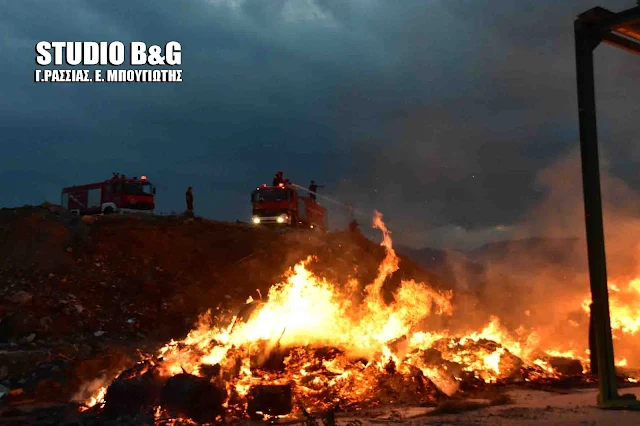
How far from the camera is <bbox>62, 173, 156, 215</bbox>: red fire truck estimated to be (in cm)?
2955

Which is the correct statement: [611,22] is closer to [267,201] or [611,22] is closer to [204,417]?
[204,417]

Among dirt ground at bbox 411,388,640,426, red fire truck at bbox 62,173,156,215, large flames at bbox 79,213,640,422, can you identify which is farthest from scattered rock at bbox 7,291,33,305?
dirt ground at bbox 411,388,640,426

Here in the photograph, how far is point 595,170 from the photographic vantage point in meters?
9.85

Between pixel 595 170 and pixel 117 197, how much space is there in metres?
25.0

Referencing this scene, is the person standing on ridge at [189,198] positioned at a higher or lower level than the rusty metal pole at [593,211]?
higher

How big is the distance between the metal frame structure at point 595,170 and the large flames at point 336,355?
323 centimetres

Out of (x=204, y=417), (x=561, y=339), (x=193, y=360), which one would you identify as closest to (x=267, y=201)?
(x=561, y=339)

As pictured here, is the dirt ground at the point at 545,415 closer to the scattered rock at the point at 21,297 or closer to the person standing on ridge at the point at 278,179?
the scattered rock at the point at 21,297

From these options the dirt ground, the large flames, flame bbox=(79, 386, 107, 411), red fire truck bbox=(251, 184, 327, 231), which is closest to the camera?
the dirt ground

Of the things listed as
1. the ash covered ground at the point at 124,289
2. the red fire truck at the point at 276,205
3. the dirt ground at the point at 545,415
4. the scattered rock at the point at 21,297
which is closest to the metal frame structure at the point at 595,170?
the dirt ground at the point at 545,415

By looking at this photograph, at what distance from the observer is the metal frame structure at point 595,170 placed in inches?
372

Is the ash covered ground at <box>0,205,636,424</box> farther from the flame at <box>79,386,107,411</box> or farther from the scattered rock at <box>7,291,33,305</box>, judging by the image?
the flame at <box>79,386,107,411</box>

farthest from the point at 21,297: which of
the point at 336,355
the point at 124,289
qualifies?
the point at 336,355

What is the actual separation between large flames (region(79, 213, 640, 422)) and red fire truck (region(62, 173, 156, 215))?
17391 millimetres
